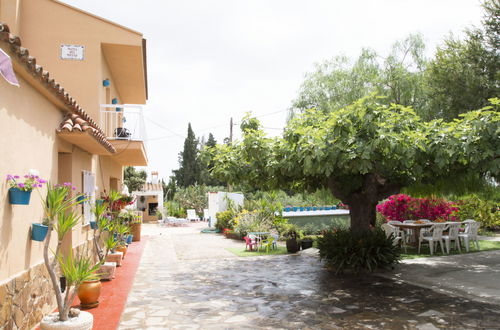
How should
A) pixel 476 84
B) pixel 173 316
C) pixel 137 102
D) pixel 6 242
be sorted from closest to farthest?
pixel 6 242 < pixel 173 316 < pixel 476 84 < pixel 137 102

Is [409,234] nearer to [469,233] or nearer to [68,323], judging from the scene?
[469,233]

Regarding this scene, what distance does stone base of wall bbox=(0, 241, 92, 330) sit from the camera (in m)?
4.70

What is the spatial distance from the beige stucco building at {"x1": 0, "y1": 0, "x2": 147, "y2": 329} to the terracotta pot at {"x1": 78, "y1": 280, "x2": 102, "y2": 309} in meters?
0.48

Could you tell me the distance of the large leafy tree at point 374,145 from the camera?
7.89 m

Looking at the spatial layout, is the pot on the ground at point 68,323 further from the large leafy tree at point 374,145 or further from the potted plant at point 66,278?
the large leafy tree at point 374,145

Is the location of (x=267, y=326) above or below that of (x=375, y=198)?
below

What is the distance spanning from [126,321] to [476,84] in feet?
49.5

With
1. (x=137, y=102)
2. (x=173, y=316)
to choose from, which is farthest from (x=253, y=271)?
(x=137, y=102)

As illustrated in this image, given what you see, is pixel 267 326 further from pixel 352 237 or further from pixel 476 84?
pixel 476 84

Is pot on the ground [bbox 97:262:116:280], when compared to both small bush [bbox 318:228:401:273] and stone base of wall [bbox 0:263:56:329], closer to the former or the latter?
stone base of wall [bbox 0:263:56:329]

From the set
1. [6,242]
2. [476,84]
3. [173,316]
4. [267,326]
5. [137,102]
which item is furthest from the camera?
[137,102]

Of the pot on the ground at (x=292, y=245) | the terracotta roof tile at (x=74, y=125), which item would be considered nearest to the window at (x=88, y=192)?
the terracotta roof tile at (x=74, y=125)

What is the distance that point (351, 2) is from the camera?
11.0m

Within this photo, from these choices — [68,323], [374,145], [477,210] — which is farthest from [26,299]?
[477,210]
